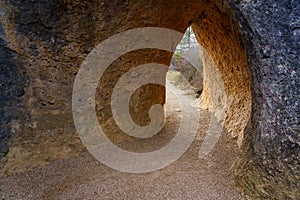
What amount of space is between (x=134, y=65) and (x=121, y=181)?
1392 millimetres

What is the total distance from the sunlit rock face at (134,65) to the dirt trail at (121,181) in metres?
0.16

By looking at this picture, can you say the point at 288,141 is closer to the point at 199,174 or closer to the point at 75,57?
the point at 199,174

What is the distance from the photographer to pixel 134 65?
9.80 ft

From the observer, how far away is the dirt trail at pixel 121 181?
211 centimetres

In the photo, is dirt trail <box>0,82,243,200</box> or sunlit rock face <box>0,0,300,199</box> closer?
sunlit rock face <box>0,0,300,199</box>

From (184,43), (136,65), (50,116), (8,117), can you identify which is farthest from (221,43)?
(184,43)

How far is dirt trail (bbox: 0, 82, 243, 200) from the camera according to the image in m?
2.11

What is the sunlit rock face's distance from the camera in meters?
1.73

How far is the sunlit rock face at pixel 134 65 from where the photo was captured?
5.67 ft

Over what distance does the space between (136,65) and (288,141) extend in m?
1.89

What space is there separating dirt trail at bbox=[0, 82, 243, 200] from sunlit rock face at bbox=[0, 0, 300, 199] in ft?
0.52

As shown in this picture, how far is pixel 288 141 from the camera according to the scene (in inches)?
67.2

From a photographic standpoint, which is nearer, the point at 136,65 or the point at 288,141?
the point at 288,141

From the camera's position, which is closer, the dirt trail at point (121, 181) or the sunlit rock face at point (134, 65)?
the sunlit rock face at point (134, 65)
